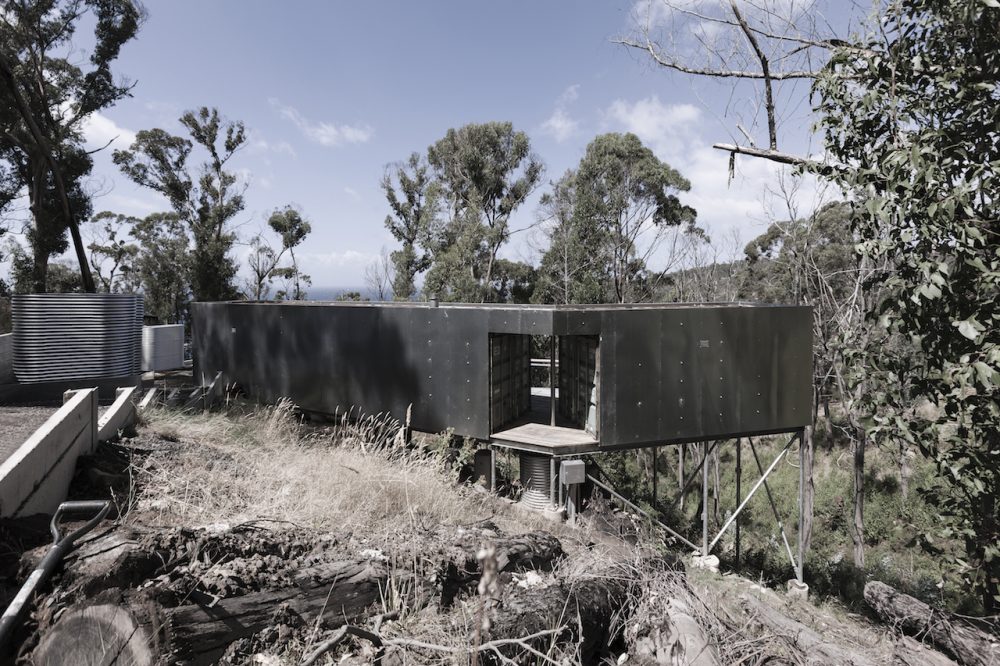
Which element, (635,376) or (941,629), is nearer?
(941,629)

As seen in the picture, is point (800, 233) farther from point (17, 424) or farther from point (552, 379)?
point (17, 424)

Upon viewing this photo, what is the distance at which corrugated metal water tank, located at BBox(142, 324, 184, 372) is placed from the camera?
17500mm

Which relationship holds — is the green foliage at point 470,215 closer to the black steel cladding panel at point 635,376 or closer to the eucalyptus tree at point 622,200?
the eucalyptus tree at point 622,200

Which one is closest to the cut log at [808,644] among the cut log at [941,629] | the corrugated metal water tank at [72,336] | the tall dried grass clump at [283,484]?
the cut log at [941,629]

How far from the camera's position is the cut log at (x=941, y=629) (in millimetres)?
4590

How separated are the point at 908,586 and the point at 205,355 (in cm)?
1714

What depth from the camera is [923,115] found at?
15.6 ft

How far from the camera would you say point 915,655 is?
445 centimetres

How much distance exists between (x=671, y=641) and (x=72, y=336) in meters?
8.22

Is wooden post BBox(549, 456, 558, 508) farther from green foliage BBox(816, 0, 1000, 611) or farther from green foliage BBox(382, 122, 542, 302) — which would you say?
green foliage BBox(382, 122, 542, 302)

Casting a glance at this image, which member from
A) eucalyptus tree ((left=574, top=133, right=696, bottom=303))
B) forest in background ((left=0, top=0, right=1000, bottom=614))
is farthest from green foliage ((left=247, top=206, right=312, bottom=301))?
eucalyptus tree ((left=574, top=133, right=696, bottom=303))

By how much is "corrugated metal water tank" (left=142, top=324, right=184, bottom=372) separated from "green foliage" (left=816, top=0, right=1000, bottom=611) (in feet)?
60.5

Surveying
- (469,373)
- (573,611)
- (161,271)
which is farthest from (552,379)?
(161,271)

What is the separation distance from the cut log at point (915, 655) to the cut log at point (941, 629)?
0.13m
